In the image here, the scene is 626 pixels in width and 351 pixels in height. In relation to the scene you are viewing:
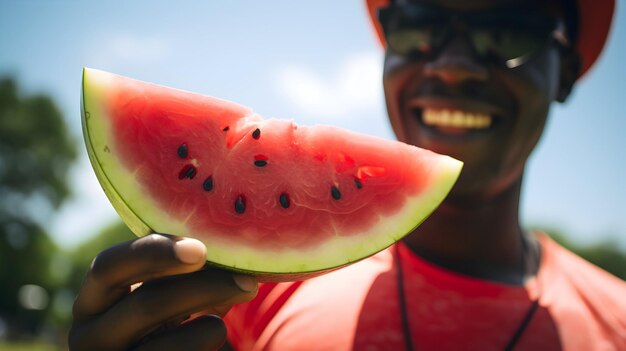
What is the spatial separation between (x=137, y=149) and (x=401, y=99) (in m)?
1.49

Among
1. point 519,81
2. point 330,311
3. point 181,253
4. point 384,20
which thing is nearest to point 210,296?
point 181,253

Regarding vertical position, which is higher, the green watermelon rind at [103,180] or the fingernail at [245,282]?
the green watermelon rind at [103,180]

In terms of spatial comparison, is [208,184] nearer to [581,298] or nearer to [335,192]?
[335,192]

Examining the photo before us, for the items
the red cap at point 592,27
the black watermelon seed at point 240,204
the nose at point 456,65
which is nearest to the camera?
the black watermelon seed at point 240,204

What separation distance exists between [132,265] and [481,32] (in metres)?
1.91

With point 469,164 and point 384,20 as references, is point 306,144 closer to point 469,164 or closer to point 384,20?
point 469,164

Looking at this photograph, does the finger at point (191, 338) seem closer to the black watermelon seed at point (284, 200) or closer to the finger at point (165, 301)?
the finger at point (165, 301)

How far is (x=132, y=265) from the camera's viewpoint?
120cm

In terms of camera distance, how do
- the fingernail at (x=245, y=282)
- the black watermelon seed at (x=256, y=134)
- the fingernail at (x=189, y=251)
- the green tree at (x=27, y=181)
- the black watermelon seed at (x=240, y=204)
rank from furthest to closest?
the green tree at (x=27, y=181) < the black watermelon seed at (x=256, y=134) < the black watermelon seed at (x=240, y=204) < the fingernail at (x=245, y=282) < the fingernail at (x=189, y=251)

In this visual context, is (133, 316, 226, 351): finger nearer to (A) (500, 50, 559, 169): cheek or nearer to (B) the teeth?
(B) the teeth

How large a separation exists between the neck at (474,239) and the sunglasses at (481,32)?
69 centimetres

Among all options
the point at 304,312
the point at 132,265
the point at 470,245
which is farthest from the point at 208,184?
the point at 470,245

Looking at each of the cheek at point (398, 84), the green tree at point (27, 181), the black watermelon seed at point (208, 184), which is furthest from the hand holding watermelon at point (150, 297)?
the green tree at point (27, 181)

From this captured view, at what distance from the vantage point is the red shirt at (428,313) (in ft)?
6.35
